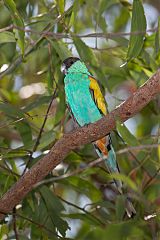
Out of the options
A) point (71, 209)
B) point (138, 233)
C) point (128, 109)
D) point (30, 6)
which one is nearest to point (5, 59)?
point (30, 6)

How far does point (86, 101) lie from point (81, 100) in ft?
0.10

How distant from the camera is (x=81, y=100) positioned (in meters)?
3.34

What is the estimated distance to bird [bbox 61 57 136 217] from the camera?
3.21 meters

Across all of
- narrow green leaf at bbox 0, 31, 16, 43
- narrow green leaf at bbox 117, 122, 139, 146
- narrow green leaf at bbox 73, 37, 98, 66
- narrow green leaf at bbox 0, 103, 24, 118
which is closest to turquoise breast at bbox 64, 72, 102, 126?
narrow green leaf at bbox 73, 37, 98, 66

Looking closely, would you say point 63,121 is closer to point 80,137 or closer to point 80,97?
point 80,97

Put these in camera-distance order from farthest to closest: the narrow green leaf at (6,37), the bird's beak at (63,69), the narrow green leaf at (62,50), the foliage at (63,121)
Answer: the bird's beak at (63,69), the narrow green leaf at (62,50), the narrow green leaf at (6,37), the foliage at (63,121)

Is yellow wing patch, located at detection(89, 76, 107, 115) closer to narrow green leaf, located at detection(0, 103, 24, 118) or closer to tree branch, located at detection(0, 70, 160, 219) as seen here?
narrow green leaf, located at detection(0, 103, 24, 118)

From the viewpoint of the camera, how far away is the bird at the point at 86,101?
127 inches

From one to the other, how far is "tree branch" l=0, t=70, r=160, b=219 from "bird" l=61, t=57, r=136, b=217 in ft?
2.02

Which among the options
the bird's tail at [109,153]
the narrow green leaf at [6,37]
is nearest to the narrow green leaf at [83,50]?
the narrow green leaf at [6,37]

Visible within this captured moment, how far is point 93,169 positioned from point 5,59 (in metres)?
0.93

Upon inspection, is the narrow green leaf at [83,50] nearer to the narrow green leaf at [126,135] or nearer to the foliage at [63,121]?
the foliage at [63,121]

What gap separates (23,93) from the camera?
4371 mm

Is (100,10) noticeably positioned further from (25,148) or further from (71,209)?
(71,209)
